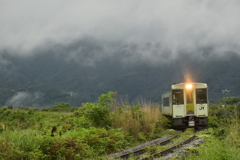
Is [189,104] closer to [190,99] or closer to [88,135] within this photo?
[190,99]

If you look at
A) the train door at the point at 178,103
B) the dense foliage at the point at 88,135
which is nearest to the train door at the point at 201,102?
the train door at the point at 178,103

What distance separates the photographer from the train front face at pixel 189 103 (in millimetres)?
16578

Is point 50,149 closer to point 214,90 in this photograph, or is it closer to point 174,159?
point 174,159

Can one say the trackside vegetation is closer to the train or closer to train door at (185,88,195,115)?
the train

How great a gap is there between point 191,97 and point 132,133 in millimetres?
5465

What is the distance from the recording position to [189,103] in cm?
1667

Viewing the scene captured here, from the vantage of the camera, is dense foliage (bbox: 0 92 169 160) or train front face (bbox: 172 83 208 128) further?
train front face (bbox: 172 83 208 128)

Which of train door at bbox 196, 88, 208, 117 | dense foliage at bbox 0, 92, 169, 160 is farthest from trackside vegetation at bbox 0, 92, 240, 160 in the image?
train door at bbox 196, 88, 208, 117

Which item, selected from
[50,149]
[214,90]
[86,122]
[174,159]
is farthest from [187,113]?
[214,90]

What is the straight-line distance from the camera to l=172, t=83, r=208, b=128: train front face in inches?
653

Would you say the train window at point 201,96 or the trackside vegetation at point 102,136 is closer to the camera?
the trackside vegetation at point 102,136

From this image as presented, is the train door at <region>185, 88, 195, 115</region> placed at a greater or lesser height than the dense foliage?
greater

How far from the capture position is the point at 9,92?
607 feet

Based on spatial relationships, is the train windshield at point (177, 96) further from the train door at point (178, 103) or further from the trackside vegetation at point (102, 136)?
the trackside vegetation at point (102, 136)
